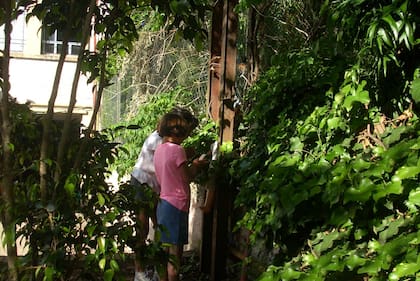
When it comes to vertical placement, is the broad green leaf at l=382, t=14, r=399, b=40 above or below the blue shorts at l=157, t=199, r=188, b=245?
above

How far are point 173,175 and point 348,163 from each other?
2.04 metres

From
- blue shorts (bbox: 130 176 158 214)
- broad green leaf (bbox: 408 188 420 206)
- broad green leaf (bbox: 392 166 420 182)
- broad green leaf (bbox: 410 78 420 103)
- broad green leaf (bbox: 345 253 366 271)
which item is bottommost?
broad green leaf (bbox: 345 253 366 271)

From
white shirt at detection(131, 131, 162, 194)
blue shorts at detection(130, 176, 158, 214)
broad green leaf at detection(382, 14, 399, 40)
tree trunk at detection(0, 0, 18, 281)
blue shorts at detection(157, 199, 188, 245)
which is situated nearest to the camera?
broad green leaf at detection(382, 14, 399, 40)

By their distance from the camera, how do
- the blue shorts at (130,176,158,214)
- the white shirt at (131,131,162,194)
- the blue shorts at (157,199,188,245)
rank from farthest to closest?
the white shirt at (131,131,162,194)
the blue shorts at (157,199,188,245)
the blue shorts at (130,176,158,214)

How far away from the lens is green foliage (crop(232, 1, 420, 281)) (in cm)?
231

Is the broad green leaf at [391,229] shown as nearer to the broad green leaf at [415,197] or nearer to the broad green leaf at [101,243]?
the broad green leaf at [415,197]

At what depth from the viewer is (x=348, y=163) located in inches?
99.1

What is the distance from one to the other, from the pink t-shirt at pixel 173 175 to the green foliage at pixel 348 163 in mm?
1121

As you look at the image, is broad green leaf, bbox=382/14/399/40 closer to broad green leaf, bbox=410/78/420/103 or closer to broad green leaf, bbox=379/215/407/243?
broad green leaf, bbox=410/78/420/103

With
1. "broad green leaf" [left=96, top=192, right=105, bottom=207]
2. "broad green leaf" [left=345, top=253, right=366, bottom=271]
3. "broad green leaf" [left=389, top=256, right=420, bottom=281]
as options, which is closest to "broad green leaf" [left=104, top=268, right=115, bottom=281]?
"broad green leaf" [left=96, top=192, right=105, bottom=207]

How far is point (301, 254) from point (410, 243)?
0.76 meters

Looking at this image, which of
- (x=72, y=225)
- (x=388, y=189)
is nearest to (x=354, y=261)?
(x=388, y=189)

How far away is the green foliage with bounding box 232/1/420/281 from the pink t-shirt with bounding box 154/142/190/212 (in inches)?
44.1

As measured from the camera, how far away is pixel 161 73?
8.71 m
